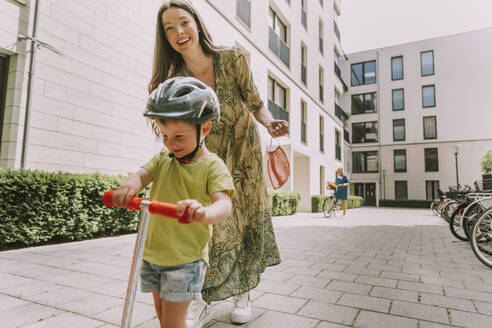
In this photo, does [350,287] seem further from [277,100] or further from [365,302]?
[277,100]

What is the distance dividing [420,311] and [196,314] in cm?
167

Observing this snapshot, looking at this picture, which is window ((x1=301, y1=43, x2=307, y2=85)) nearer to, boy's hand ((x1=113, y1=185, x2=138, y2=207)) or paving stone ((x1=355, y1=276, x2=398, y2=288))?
paving stone ((x1=355, y1=276, x2=398, y2=288))

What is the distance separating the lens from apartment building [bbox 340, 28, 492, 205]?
29453 millimetres

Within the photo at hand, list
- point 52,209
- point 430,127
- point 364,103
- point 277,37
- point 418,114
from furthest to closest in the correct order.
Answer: point 364,103, point 418,114, point 430,127, point 277,37, point 52,209

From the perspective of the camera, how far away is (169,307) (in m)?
→ 1.26

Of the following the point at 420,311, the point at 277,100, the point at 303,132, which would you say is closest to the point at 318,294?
the point at 420,311

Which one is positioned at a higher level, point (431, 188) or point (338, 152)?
point (338, 152)

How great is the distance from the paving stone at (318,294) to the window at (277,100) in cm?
1127

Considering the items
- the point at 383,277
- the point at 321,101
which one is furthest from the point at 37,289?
the point at 321,101

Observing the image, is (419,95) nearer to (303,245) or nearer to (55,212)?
(303,245)

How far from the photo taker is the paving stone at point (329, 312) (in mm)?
2188

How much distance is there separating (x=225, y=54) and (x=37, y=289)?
2.42m

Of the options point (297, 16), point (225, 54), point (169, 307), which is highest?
point (297, 16)

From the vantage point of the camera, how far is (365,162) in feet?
111
